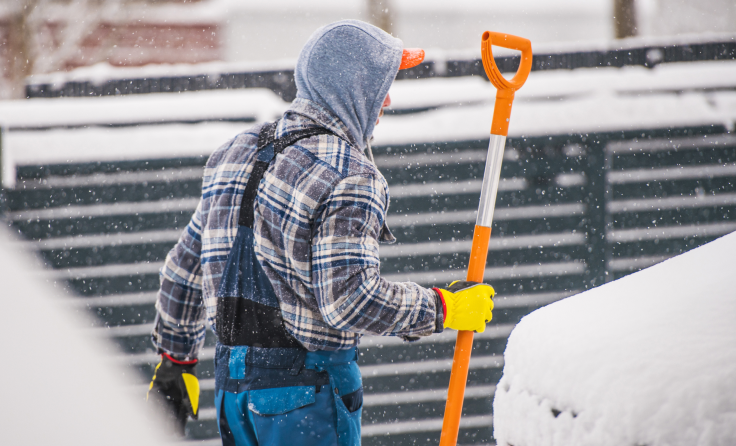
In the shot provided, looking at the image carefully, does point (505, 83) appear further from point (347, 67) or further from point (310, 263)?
point (310, 263)

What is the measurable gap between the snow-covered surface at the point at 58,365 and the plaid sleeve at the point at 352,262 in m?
2.00

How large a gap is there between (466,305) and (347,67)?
81 cm

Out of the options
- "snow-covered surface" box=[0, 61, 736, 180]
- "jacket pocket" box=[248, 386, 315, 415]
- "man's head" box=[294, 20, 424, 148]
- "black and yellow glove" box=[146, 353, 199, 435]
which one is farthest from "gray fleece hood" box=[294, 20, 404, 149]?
"snow-covered surface" box=[0, 61, 736, 180]

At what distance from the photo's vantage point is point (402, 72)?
128 inches

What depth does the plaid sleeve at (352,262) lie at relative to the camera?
1.41 metres

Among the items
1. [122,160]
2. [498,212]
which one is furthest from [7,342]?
[498,212]

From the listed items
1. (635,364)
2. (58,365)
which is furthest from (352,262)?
(58,365)

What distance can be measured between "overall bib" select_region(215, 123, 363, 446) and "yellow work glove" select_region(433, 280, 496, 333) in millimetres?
367

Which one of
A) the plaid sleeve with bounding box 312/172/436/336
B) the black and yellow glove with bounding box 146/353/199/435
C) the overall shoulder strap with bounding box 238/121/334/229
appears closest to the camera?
the plaid sleeve with bounding box 312/172/436/336

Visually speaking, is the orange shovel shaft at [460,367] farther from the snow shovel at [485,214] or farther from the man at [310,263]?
the man at [310,263]

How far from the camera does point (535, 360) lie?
1261mm

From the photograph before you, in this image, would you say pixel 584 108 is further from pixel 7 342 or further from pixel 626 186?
pixel 7 342

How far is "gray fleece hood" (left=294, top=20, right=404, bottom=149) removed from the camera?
1.57m

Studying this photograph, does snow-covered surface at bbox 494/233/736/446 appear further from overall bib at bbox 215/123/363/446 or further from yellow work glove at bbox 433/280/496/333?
overall bib at bbox 215/123/363/446
